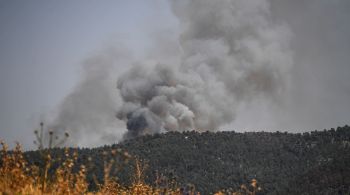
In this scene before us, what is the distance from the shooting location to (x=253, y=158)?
14112 centimetres

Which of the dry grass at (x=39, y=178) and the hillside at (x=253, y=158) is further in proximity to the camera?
the hillside at (x=253, y=158)

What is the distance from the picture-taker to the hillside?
335ft

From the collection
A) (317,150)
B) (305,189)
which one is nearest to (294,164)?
(317,150)

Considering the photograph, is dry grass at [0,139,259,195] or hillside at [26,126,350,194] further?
hillside at [26,126,350,194]

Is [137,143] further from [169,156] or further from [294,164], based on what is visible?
[294,164]

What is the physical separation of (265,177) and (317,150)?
25.2 metres

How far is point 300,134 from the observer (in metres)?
164

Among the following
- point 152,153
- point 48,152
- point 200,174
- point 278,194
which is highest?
point 152,153

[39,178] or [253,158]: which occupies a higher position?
[253,158]

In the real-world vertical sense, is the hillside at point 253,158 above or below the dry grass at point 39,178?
above

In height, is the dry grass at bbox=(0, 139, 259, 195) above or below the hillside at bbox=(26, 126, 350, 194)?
below

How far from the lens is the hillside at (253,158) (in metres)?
102

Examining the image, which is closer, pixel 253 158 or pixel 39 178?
pixel 39 178

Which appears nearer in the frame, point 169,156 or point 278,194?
point 278,194
